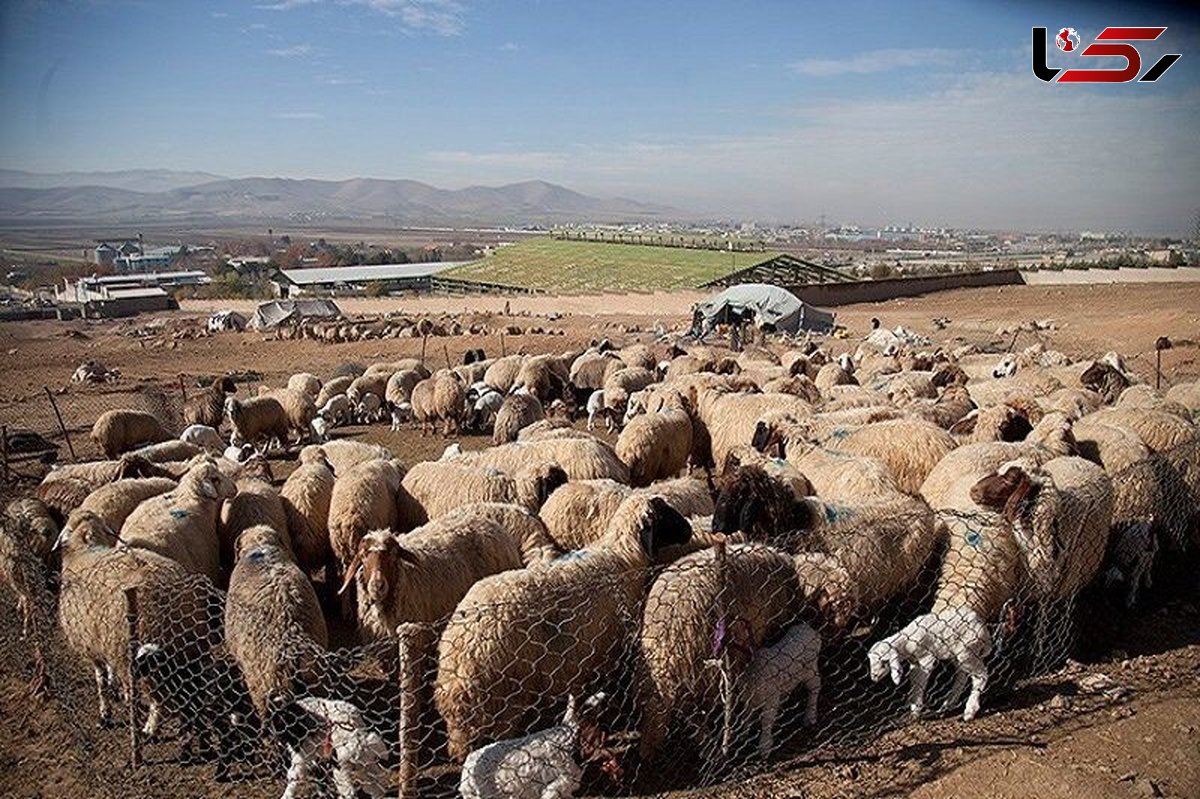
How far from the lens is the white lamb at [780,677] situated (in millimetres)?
5559

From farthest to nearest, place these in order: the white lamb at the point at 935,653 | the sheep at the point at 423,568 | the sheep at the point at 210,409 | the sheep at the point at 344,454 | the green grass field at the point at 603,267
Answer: the green grass field at the point at 603,267 → the sheep at the point at 210,409 → the sheep at the point at 344,454 → the sheep at the point at 423,568 → the white lamb at the point at 935,653

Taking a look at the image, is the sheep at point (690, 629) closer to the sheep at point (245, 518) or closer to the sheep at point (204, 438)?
the sheep at point (245, 518)

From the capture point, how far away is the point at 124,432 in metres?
14.3

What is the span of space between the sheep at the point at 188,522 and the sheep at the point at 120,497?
0.61 ft

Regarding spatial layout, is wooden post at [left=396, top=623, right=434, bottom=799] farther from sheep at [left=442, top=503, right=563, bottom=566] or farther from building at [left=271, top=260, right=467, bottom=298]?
building at [left=271, top=260, right=467, bottom=298]

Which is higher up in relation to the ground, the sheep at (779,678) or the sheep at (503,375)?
the sheep at (503,375)

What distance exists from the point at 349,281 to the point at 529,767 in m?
75.5

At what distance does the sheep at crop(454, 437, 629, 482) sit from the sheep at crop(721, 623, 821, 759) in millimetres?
4230

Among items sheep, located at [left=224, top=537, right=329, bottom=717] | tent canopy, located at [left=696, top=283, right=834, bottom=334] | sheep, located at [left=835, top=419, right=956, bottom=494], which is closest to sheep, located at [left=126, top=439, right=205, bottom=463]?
sheep, located at [left=224, top=537, right=329, bottom=717]

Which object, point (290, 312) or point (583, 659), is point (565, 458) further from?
point (290, 312)

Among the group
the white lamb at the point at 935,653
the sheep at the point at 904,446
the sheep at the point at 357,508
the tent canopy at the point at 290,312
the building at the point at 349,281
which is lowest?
the white lamb at the point at 935,653

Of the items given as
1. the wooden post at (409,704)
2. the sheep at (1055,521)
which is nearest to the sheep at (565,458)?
the sheep at (1055,521)

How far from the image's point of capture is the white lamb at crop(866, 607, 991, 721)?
19.1 feet

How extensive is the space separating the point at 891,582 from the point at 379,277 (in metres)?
75.6
